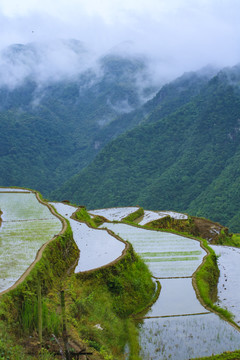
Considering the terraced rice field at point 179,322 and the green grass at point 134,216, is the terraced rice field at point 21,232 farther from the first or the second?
the green grass at point 134,216

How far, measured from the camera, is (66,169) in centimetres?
11394

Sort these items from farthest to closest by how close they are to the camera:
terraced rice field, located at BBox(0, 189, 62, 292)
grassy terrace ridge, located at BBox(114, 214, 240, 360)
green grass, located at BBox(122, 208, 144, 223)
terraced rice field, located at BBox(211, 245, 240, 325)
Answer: green grass, located at BBox(122, 208, 144, 223), terraced rice field, located at BBox(211, 245, 240, 325), grassy terrace ridge, located at BBox(114, 214, 240, 360), terraced rice field, located at BBox(0, 189, 62, 292)

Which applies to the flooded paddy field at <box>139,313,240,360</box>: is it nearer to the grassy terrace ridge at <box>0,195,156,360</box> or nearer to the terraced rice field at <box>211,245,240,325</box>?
the grassy terrace ridge at <box>0,195,156,360</box>

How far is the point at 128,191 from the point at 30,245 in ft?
205

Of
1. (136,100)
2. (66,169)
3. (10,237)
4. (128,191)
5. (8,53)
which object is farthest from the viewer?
(8,53)

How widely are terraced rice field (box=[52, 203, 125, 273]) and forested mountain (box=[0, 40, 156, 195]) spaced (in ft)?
254

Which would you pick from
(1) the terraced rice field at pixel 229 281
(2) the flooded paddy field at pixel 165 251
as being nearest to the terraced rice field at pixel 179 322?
(2) the flooded paddy field at pixel 165 251

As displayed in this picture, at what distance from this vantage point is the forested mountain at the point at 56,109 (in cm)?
10602

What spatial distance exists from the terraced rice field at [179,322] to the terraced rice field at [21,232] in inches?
134

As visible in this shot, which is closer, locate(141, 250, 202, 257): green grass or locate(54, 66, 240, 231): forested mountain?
locate(141, 250, 202, 257): green grass

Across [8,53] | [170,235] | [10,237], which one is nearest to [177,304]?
[10,237]

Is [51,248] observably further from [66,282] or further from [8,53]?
[8,53]

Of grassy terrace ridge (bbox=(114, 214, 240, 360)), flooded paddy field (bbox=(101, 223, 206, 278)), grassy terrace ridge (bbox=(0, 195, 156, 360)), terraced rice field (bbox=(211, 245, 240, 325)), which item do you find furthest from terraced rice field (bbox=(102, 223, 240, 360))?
terraced rice field (bbox=(211, 245, 240, 325))

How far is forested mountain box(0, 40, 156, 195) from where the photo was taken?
A: 106 meters
